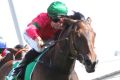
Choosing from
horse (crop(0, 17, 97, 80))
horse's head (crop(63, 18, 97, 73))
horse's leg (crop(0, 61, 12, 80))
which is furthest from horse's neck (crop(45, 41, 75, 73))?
horse's leg (crop(0, 61, 12, 80))

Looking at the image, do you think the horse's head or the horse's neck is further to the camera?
the horse's neck

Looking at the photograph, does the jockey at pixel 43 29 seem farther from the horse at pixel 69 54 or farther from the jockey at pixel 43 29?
the horse at pixel 69 54

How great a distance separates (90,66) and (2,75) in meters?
2.47

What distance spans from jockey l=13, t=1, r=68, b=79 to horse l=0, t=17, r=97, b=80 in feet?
0.54

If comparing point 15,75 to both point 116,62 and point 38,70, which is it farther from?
point 116,62

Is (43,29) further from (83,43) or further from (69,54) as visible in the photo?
(83,43)

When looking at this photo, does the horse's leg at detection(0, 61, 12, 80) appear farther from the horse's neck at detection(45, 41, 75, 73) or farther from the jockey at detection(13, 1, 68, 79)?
the horse's neck at detection(45, 41, 75, 73)

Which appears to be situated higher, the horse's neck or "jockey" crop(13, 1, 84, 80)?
"jockey" crop(13, 1, 84, 80)

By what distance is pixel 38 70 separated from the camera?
513cm

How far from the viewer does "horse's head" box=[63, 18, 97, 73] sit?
451 centimetres

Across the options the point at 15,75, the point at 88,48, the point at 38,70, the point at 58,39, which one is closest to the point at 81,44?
the point at 88,48

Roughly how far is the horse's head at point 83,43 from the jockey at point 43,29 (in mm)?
322

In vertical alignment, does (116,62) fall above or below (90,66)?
below

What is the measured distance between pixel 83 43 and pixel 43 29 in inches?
36.2
